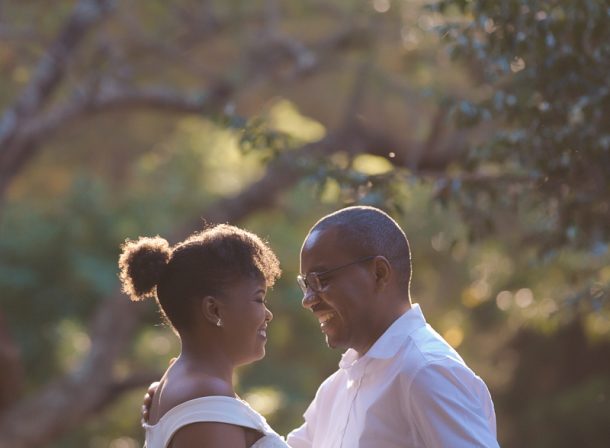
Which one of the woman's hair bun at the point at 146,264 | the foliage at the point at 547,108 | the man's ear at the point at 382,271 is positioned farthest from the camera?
the foliage at the point at 547,108

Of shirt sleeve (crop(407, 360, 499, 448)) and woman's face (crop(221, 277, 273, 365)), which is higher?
woman's face (crop(221, 277, 273, 365))

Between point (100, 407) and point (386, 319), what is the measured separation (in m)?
8.42

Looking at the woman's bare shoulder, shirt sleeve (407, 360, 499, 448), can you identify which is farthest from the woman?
shirt sleeve (407, 360, 499, 448)

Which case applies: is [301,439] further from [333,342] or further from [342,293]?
[342,293]

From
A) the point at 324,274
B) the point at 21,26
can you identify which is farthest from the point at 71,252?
the point at 324,274

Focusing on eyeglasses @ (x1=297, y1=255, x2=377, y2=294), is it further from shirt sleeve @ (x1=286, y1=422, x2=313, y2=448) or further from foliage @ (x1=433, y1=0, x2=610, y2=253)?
foliage @ (x1=433, y1=0, x2=610, y2=253)

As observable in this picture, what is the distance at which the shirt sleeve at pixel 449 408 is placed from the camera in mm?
3035

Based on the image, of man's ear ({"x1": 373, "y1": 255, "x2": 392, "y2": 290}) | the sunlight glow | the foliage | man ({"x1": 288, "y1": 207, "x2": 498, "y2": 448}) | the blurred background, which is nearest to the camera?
man ({"x1": 288, "y1": 207, "x2": 498, "y2": 448})

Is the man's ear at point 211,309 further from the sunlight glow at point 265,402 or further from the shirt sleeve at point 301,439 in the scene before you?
the sunlight glow at point 265,402

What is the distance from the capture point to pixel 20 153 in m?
11.0

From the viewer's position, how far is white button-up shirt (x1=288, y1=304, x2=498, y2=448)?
3062 millimetres

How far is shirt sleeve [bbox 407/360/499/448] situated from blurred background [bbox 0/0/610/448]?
2085 mm

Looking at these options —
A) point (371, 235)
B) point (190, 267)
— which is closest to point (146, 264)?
point (190, 267)

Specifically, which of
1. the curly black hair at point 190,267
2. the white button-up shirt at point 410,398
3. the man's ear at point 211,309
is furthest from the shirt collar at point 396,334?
the man's ear at point 211,309
